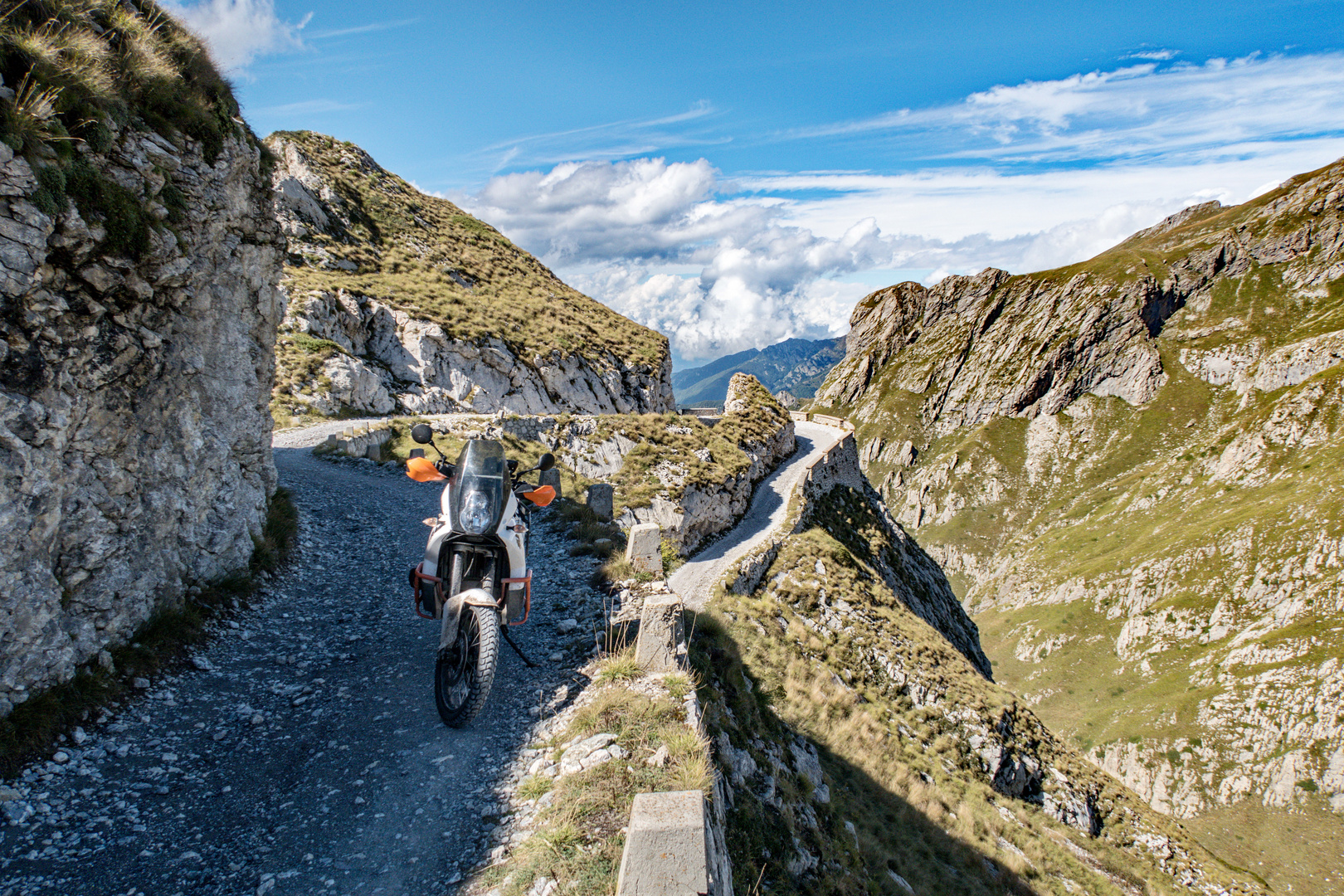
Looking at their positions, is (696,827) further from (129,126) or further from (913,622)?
(913,622)

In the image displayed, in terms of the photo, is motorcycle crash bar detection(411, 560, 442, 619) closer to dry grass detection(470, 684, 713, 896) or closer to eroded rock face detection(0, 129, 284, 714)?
dry grass detection(470, 684, 713, 896)

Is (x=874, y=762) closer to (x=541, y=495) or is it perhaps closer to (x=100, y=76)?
(x=541, y=495)

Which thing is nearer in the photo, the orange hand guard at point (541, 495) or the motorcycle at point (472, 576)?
the motorcycle at point (472, 576)

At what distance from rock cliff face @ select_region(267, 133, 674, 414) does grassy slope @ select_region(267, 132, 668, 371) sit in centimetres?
14

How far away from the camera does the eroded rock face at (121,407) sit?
561 cm

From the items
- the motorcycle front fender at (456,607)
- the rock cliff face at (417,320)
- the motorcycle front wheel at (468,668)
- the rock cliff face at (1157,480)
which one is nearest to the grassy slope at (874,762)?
the motorcycle front wheel at (468,668)

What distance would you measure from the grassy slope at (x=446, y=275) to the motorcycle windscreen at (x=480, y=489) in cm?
3218

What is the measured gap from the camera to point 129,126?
7461 millimetres

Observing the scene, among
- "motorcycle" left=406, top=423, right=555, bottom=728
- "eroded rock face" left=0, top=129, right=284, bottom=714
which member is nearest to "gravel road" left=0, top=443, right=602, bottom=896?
"motorcycle" left=406, top=423, right=555, bottom=728

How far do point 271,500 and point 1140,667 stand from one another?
334ft

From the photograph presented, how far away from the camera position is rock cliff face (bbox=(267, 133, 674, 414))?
Answer: 3147cm

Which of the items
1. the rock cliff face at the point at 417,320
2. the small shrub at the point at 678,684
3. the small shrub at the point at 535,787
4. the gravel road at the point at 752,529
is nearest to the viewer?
the small shrub at the point at 535,787

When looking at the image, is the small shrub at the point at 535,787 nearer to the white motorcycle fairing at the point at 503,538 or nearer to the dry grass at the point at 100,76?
the white motorcycle fairing at the point at 503,538

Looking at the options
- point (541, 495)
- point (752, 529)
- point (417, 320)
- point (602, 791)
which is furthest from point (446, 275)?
point (602, 791)
